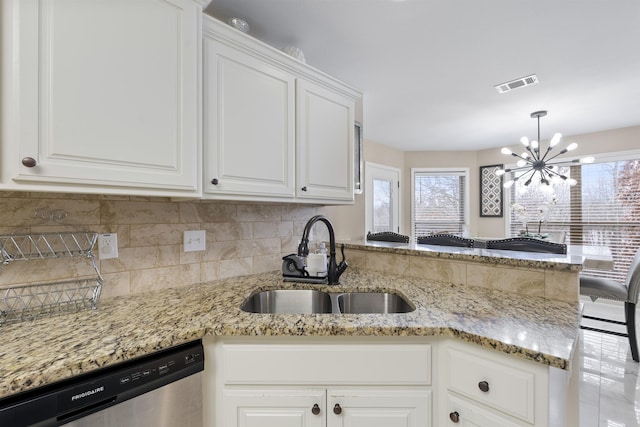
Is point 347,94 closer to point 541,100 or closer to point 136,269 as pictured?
point 136,269

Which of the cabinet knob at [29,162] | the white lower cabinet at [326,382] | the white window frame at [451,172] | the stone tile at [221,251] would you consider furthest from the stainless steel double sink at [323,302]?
the white window frame at [451,172]

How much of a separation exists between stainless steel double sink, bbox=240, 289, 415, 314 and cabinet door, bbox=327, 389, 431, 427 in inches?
19.1

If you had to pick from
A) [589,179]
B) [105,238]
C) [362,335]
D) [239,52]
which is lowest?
[362,335]

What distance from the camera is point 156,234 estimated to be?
1521 millimetres

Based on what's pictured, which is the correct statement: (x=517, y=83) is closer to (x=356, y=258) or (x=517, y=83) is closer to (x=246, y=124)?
(x=356, y=258)

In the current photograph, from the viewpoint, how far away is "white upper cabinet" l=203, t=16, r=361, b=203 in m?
1.40

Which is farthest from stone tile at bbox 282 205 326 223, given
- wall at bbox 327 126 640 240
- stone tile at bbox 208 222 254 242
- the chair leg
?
the chair leg

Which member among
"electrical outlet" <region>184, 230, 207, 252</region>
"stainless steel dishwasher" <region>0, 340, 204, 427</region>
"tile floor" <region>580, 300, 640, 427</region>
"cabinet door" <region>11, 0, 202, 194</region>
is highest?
"cabinet door" <region>11, 0, 202, 194</region>

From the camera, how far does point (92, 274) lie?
1317mm

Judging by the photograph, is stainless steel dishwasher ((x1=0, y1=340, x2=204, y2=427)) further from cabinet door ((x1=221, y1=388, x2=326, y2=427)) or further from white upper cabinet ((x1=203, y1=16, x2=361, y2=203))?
white upper cabinet ((x1=203, y1=16, x2=361, y2=203))

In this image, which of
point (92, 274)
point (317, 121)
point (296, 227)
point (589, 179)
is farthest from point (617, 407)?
point (589, 179)

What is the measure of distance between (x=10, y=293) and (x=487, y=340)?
5.60ft

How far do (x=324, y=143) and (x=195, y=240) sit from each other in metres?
0.95

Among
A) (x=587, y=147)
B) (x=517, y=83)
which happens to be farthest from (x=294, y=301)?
(x=587, y=147)
